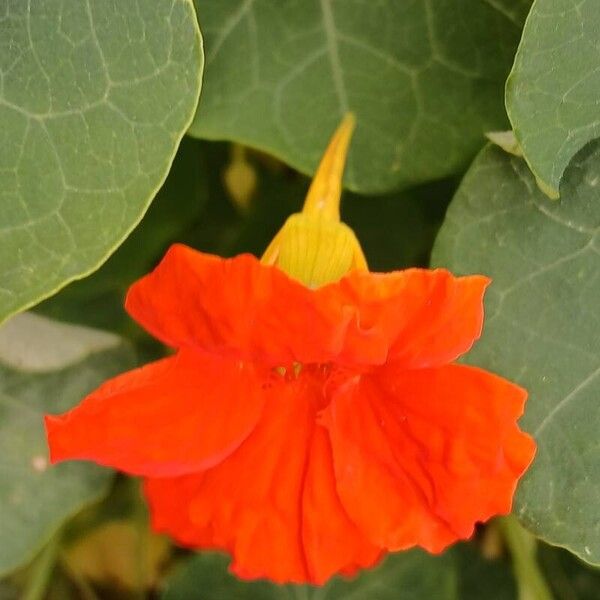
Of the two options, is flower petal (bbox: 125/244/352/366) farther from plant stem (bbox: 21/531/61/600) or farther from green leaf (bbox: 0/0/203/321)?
plant stem (bbox: 21/531/61/600)

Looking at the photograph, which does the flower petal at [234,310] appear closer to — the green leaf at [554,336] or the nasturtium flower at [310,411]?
the nasturtium flower at [310,411]

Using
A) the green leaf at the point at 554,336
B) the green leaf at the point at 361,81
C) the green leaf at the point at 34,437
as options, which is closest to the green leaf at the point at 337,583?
the green leaf at the point at 34,437

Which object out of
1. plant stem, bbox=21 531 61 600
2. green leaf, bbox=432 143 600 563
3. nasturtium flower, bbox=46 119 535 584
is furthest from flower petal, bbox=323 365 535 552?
plant stem, bbox=21 531 61 600

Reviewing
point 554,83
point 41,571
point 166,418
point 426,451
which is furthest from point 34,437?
point 554,83

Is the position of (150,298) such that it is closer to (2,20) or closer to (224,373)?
(224,373)

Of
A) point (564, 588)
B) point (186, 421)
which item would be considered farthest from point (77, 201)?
point (564, 588)

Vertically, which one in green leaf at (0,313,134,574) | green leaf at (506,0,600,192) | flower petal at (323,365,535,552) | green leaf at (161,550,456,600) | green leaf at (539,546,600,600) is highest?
green leaf at (506,0,600,192)
